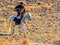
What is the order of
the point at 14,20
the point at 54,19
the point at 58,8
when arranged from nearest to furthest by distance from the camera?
the point at 14,20
the point at 54,19
the point at 58,8

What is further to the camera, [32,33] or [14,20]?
[32,33]

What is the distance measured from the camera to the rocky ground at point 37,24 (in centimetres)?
896

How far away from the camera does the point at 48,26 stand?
10.4 m

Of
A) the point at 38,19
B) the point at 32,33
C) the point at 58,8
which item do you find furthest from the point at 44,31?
the point at 58,8

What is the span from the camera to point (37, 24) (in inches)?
415

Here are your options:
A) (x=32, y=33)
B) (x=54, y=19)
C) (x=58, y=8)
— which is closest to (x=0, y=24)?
(x=32, y=33)

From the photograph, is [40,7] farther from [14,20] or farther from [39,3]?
[14,20]

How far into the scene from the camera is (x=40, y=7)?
1207 cm

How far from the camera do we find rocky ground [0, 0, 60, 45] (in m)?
8.96

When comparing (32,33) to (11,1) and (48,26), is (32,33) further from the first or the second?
(11,1)

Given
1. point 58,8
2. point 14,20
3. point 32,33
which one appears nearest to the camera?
point 14,20

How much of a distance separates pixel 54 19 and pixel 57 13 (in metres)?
0.53

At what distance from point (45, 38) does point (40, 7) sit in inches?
113

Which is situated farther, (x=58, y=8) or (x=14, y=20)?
(x=58, y=8)
